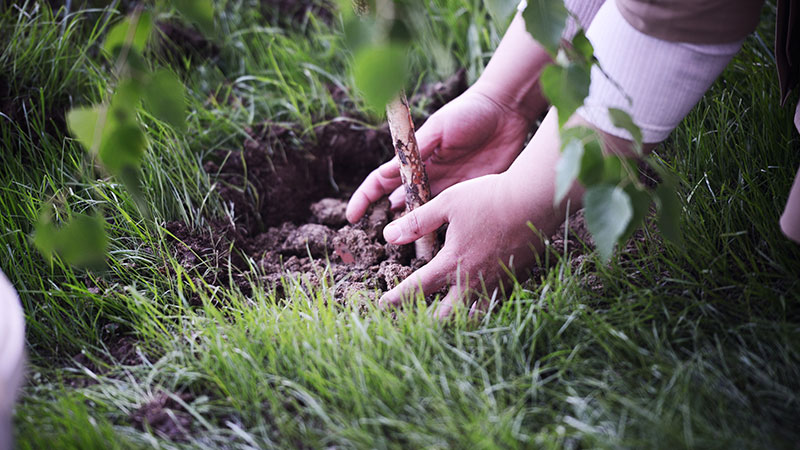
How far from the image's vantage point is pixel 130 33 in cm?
82

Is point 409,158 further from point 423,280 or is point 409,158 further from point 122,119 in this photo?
point 122,119

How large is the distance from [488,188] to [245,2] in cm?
165

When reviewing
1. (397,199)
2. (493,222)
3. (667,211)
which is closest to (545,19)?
(667,211)

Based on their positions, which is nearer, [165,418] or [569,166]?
[569,166]

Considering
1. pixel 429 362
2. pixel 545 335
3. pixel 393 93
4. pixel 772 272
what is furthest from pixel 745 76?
pixel 393 93

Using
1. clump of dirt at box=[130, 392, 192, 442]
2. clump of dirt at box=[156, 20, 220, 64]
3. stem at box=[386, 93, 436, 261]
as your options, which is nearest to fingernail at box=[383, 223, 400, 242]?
stem at box=[386, 93, 436, 261]

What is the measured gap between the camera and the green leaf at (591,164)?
32.9 inches

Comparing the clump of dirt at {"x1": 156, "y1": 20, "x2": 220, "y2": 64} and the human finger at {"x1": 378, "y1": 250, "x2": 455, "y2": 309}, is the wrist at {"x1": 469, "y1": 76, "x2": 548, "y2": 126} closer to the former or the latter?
the human finger at {"x1": 378, "y1": 250, "x2": 455, "y2": 309}

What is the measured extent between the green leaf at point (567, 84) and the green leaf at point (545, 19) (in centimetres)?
4

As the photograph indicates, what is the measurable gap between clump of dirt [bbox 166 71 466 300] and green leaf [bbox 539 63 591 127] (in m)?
0.74

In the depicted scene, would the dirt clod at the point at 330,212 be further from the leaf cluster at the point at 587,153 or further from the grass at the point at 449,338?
the leaf cluster at the point at 587,153

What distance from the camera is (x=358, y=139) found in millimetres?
2020

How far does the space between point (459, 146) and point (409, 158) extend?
0.27m

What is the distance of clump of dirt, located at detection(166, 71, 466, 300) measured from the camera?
5.16 ft
